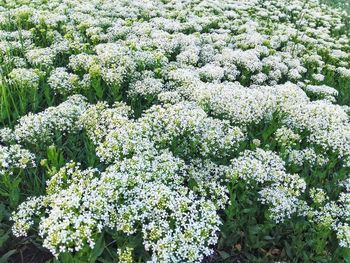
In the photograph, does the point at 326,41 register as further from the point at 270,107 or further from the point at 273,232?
the point at 273,232

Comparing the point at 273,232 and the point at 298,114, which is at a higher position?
the point at 298,114

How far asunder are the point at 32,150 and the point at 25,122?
Answer: 1.26ft

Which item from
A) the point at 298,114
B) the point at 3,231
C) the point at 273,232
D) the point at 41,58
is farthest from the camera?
the point at 41,58

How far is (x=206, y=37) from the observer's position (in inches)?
334

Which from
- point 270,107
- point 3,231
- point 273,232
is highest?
point 270,107

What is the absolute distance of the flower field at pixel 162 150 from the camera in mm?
3662

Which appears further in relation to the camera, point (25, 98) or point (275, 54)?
point (275, 54)

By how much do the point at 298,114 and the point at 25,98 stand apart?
152 inches

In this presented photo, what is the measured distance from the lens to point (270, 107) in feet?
18.9

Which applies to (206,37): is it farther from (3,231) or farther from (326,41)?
(3,231)

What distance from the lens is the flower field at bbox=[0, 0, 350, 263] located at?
3.66 m

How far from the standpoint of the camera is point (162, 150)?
441cm

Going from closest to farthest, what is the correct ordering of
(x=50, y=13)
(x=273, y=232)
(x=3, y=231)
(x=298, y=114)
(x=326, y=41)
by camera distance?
(x=3, y=231), (x=273, y=232), (x=298, y=114), (x=50, y=13), (x=326, y=41)

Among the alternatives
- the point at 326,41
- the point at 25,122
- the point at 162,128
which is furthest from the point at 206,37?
the point at 25,122
